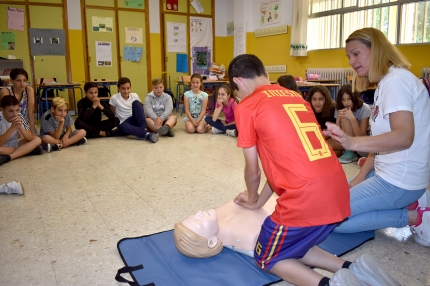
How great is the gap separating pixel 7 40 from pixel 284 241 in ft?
24.6

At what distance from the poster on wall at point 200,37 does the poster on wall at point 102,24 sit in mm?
1885

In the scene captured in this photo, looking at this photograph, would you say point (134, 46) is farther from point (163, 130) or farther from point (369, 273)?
point (369, 273)

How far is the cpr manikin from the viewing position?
1.58m

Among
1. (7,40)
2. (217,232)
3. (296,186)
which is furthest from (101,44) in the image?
(296,186)

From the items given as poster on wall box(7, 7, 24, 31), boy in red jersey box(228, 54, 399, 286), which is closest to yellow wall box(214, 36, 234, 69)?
poster on wall box(7, 7, 24, 31)

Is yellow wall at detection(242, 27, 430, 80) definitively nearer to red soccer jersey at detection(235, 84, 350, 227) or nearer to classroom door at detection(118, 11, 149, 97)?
classroom door at detection(118, 11, 149, 97)

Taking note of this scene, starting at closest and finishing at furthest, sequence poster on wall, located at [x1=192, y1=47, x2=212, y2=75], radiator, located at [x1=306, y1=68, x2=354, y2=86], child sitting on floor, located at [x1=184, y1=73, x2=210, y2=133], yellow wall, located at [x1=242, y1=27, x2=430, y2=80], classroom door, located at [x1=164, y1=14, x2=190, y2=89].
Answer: child sitting on floor, located at [x1=184, y1=73, x2=210, y2=133], yellow wall, located at [x1=242, y1=27, x2=430, y2=80], radiator, located at [x1=306, y1=68, x2=354, y2=86], classroom door, located at [x1=164, y1=14, x2=190, y2=89], poster on wall, located at [x1=192, y1=47, x2=212, y2=75]

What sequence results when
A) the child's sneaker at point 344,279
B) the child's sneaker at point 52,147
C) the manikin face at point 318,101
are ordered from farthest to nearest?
the child's sneaker at point 52,147 < the manikin face at point 318,101 < the child's sneaker at point 344,279

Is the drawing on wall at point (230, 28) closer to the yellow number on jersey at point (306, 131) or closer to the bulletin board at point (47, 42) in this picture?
the bulletin board at point (47, 42)

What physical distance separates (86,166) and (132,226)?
1.51m

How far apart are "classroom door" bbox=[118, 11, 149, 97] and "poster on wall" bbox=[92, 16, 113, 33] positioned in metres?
0.21

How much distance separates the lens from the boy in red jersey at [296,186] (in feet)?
4.02

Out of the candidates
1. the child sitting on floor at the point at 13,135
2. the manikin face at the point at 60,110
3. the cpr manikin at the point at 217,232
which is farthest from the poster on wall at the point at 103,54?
the cpr manikin at the point at 217,232

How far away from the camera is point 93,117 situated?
4.79 metres
